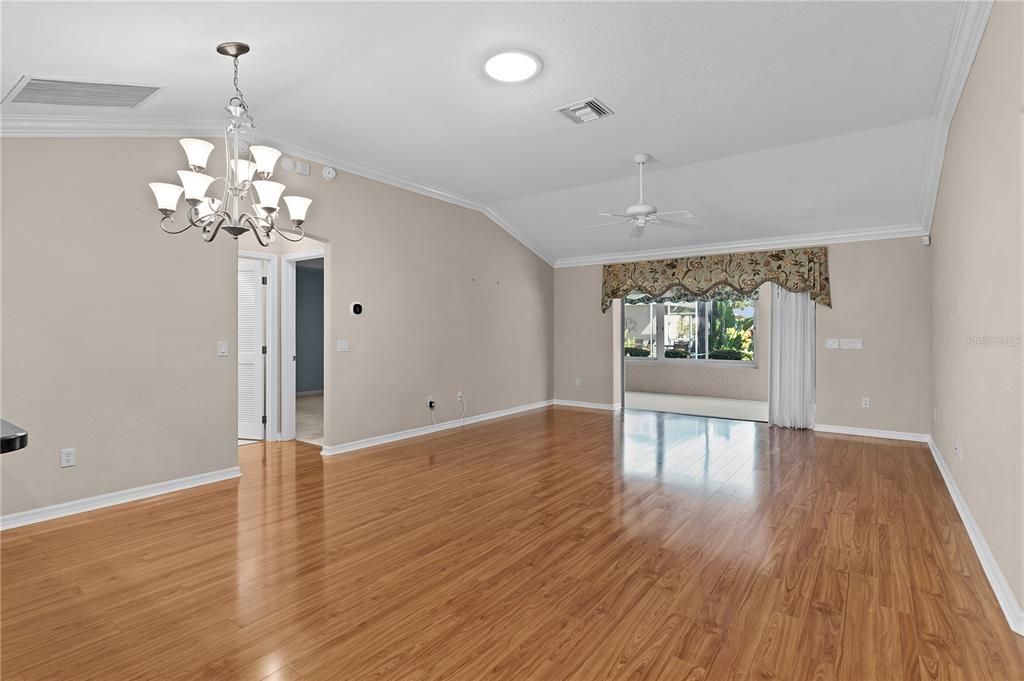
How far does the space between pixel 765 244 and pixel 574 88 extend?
435 centimetres

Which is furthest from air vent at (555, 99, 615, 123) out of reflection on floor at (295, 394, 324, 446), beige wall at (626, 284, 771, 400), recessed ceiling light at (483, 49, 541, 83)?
beige wall at (626, 284, 771, 400)

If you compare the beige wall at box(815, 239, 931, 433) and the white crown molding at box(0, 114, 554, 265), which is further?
the beige wall at box(815, 239, 931, 433)

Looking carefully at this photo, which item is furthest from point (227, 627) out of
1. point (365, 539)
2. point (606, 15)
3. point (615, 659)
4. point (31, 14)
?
point (606, 15)

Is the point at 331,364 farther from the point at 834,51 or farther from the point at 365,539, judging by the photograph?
the point at 834,51

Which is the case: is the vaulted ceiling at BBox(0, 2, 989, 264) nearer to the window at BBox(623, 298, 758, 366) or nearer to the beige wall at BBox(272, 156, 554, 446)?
the beige wall at BBox(272, 156, 554, 446)

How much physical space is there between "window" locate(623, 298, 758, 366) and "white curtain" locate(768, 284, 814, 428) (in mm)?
3247

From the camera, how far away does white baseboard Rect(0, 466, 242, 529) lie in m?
3.31

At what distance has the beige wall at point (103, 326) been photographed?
3.32 m

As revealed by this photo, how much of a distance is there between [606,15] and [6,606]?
420 cm

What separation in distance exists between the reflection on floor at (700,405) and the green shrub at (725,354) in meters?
0.85

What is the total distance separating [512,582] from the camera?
258 cm

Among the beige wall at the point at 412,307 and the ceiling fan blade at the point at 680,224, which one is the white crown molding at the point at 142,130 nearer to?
the beige wall at the point at 412,307

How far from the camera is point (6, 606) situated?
2.34 metres

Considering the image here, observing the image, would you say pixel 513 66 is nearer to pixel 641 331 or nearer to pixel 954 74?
pixel 954 74
